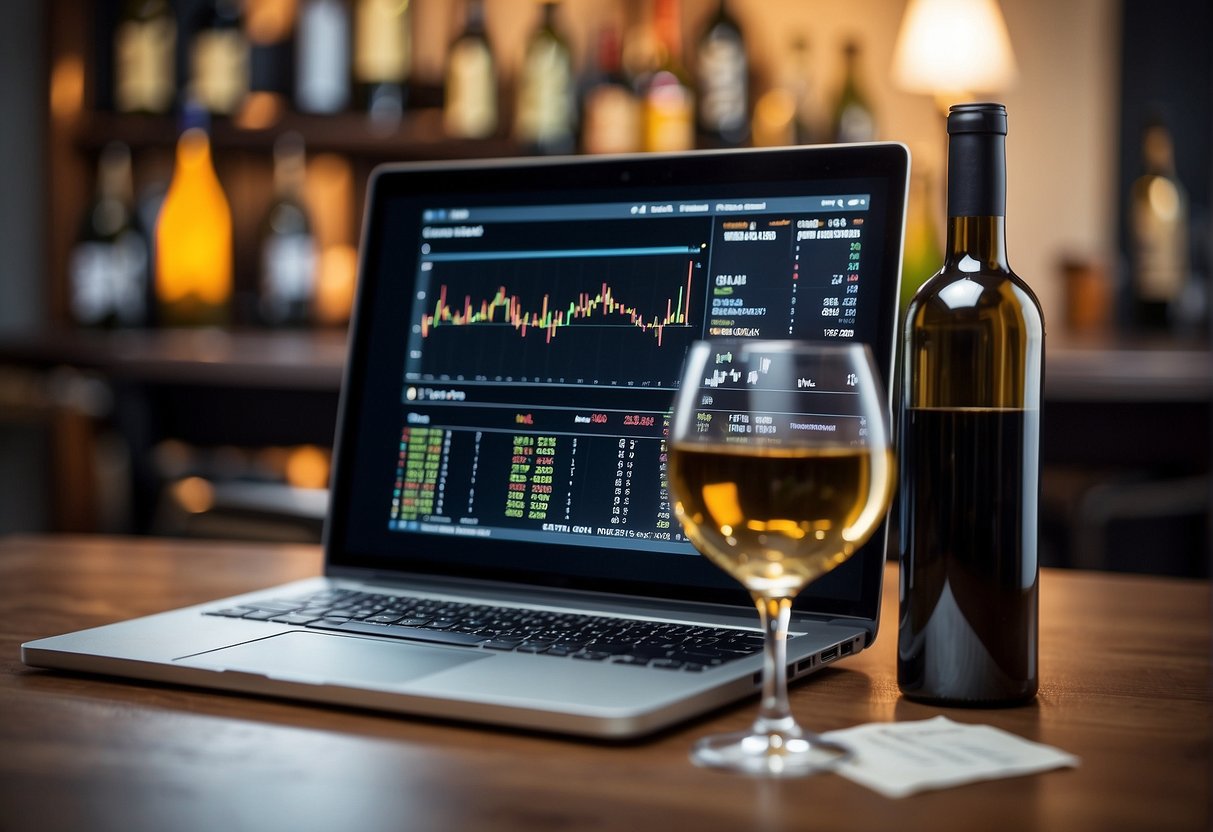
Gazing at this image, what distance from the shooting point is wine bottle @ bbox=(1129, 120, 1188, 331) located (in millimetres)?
2705

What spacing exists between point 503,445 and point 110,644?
27 cm

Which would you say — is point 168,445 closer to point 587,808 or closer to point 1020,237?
point 1020,237

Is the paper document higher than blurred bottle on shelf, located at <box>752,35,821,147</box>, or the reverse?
blurred bottle on shelf, located at <box>752,35,821,147</box>

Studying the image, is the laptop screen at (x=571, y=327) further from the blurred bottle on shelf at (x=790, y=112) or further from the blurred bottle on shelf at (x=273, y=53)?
the blurred bottle on shelf at (x=273, y=53)

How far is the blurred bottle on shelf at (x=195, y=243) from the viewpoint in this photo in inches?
113

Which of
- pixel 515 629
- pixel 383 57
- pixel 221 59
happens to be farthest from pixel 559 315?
pixel 221 59

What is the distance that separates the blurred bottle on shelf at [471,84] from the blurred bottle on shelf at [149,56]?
0.59 m

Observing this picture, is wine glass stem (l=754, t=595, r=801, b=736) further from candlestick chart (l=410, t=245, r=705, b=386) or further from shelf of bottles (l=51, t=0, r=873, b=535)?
shelf of bottles (l=51, t=0, r=873, b=535)

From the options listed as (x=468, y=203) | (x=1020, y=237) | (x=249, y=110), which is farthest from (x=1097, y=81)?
(x=468, y=203)

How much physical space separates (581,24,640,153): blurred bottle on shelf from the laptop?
1.68 meters

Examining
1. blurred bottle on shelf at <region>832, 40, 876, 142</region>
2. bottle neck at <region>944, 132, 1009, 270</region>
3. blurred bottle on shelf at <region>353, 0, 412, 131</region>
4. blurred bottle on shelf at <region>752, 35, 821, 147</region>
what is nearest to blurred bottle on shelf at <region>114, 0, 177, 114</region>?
blurred bottle on shelf at <region>353, 0, 412, 131</region>

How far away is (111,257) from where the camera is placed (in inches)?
112

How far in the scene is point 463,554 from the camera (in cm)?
86

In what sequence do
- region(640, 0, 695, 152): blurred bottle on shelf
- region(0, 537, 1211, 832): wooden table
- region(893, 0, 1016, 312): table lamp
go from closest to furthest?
region(0, 537, 1211, 832): wooden table → region(893, 0, 1016, 312): table lamp → region(640, 0, 695, 152): blurred bottle on shelf
